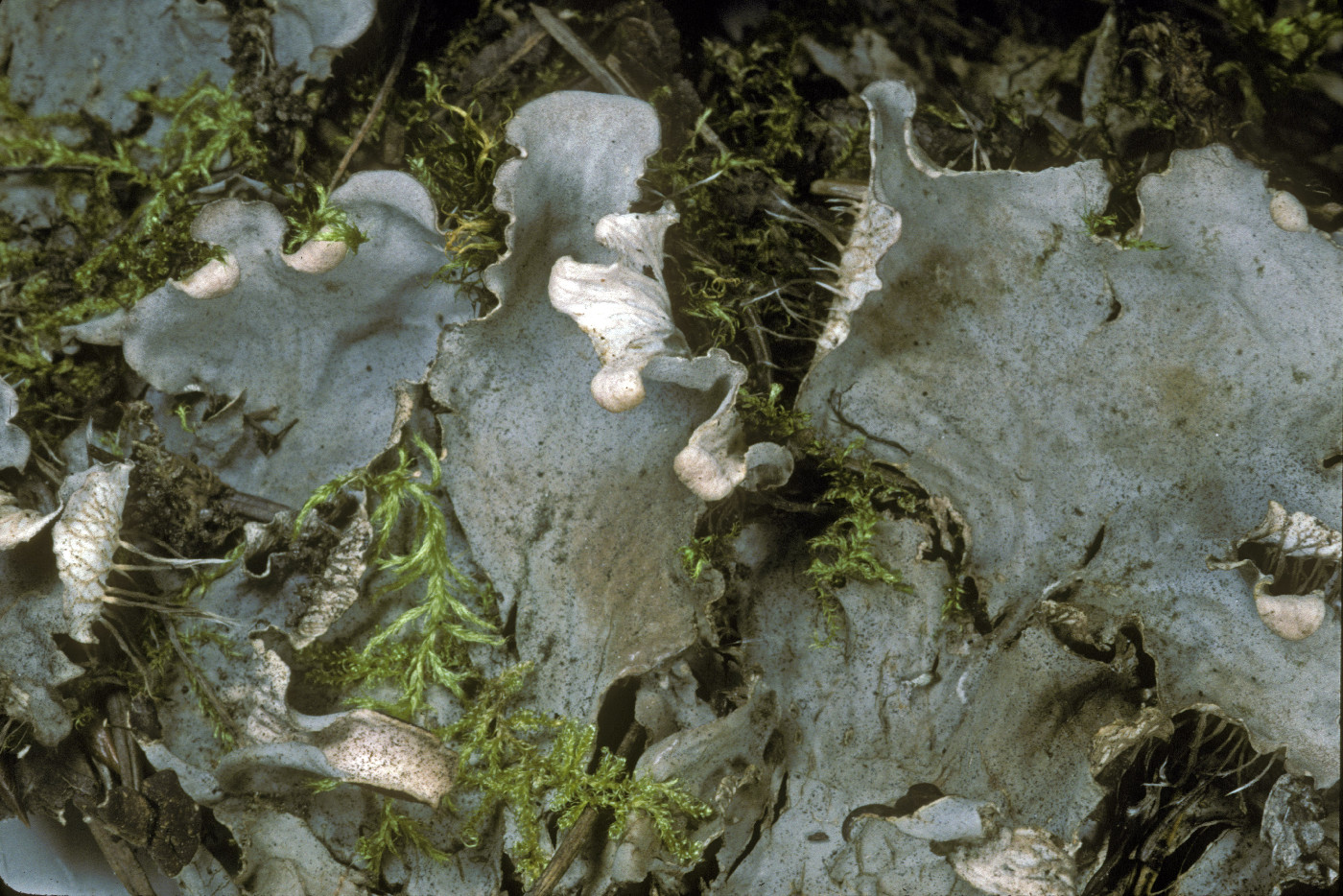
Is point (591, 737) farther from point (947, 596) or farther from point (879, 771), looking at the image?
point (947, 596)

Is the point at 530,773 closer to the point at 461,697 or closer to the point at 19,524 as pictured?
the point at 461,697

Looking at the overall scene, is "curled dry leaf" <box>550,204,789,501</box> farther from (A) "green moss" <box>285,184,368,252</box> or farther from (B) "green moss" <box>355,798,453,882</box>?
(B) "green moss" <box>355,798,453,882</box>

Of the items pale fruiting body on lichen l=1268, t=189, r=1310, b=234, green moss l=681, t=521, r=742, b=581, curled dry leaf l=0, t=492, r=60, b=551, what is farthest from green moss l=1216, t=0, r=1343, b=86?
curled dry leaf l=0, t=492, r=60, b=551

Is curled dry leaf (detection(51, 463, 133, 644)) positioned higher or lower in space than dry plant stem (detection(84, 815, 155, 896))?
higher

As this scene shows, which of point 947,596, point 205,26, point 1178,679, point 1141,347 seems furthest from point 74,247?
point 1178,679

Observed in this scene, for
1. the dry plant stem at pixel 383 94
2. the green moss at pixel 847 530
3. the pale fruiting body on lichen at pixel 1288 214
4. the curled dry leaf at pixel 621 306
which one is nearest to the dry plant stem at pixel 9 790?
the dry plant stem at pixel 383 94
